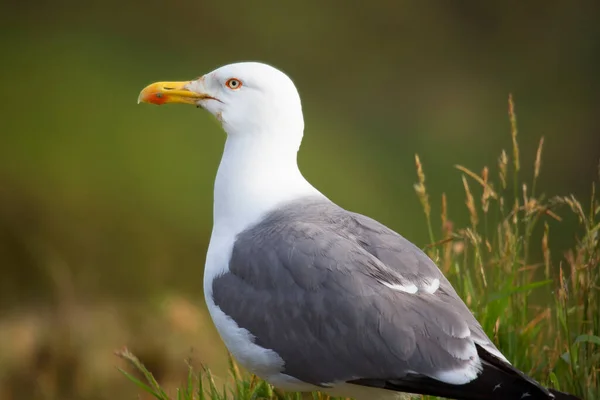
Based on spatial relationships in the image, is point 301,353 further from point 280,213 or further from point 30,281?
point 30,281

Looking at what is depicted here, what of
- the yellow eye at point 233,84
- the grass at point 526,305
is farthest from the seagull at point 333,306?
the grass at point 526,305

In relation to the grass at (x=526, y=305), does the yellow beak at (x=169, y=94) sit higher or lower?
higher

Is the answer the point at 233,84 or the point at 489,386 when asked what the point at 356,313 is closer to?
the point at 489,386

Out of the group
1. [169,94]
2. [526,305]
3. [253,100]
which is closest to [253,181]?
[253,100]

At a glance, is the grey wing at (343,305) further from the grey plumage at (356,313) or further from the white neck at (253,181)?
the white neck at (253,181)

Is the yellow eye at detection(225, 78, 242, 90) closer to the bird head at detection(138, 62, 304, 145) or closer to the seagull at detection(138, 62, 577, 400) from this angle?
the bird head at detection(138, 62, 304, 145)

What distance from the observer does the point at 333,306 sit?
219 centimetres

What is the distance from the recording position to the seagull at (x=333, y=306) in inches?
82.7

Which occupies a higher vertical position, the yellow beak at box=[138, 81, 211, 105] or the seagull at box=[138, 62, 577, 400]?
the yellow beak at box=[138, 81, 211, 105]

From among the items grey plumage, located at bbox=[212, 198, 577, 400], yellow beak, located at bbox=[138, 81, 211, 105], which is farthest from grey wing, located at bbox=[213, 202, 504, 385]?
yellow beak, located at bbox=[138, 81, 211, 105]

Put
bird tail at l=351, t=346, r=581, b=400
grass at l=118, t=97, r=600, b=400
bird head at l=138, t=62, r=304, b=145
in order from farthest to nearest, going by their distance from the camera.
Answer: bird head at l=138, t=62, r=304, b=145 → grass at l=118, t=97, r=600, b=400 → bird tail at l=351, t=346, r=581, b=400

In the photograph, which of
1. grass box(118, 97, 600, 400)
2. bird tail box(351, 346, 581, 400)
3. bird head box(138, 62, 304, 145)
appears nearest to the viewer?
bird tail box(351, 346, 581, 400)

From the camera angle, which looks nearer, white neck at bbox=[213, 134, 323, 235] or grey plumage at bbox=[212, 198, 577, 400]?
grey plumage at bbox=[212, 198, 577, 400]

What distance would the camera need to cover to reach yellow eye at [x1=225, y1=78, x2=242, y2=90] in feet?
8.63
